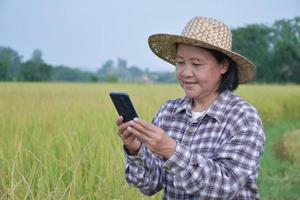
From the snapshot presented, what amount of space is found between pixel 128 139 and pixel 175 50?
1.52 ft

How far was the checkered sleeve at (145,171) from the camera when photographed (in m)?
1.69

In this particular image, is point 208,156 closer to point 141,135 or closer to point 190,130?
point 190,130

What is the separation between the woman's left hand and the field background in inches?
18.7

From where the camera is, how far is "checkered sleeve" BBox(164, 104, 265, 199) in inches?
57.1

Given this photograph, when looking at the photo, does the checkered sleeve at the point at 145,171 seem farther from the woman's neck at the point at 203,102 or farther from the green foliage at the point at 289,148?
the green foliage at the point at 289,148

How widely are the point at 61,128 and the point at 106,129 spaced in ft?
1.08

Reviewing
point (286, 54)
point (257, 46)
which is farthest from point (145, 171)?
point (257, 46)

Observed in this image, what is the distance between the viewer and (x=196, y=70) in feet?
5.36

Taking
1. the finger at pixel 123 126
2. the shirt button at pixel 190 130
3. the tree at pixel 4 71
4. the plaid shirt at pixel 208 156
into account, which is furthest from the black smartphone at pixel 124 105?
the tree at pixel 4 71

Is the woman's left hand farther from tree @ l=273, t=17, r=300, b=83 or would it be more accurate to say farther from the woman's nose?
tree @ l=273, t=17, r=300, b=83

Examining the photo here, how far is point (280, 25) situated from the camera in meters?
22.1

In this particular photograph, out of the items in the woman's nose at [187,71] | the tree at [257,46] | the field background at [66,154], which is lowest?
the field background at [66,154]

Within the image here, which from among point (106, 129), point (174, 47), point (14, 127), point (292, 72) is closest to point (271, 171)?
point (106, 129)

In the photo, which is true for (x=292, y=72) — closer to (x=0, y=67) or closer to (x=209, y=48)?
(x=0, y=67)
